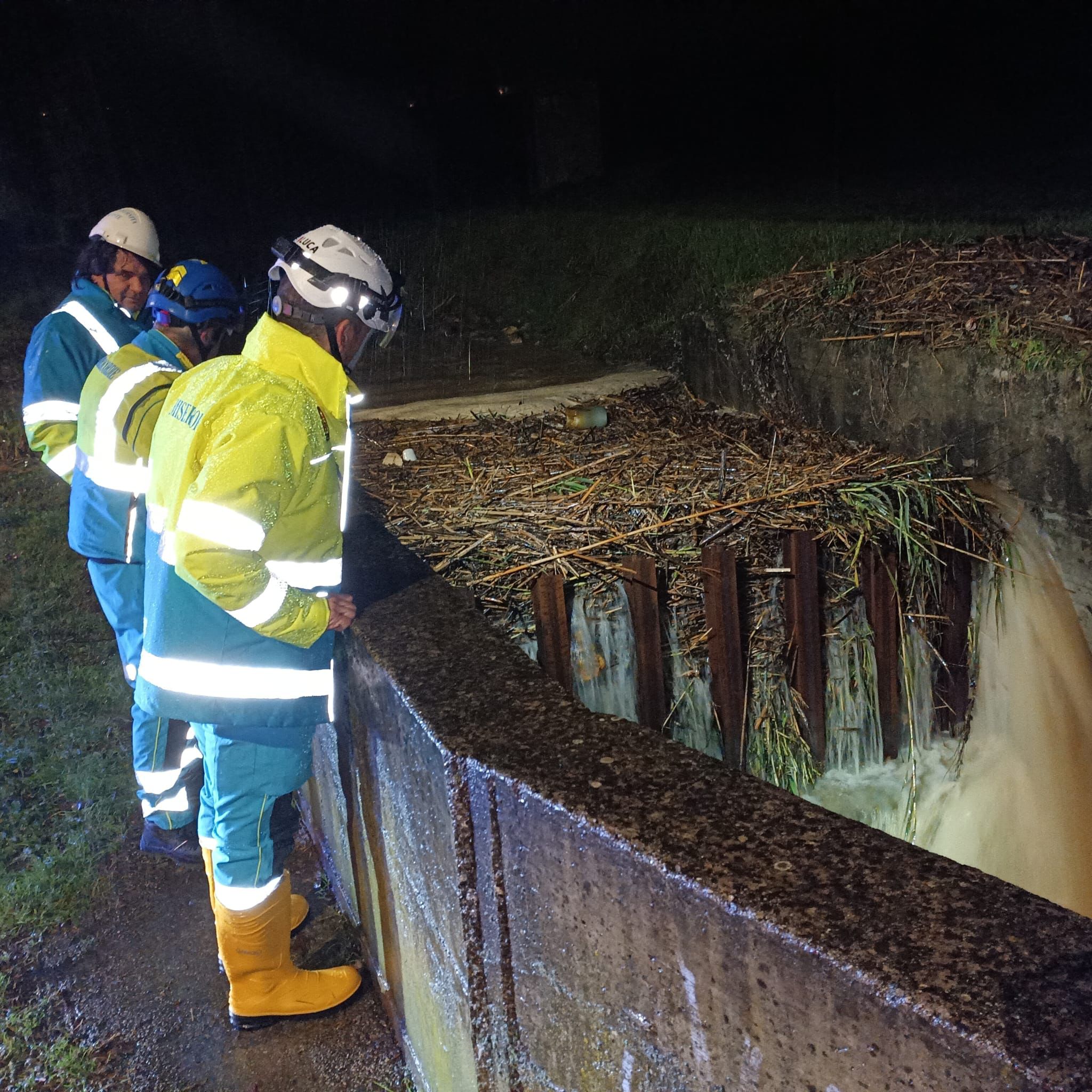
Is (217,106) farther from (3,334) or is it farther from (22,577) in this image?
(22,577)

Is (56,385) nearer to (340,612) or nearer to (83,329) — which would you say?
(83,329)

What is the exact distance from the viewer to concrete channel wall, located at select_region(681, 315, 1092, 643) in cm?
458

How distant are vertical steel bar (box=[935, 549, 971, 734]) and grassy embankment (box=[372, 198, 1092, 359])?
250 cm

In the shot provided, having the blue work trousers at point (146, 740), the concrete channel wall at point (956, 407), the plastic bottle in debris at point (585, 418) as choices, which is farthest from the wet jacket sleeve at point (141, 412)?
the concrete channel wall at point (956, 407)

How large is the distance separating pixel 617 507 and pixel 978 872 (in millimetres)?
3257

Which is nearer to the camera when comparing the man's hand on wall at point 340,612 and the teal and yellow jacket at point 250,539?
the teal and yellow jacket at point 250,539

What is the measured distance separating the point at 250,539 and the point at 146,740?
186cm

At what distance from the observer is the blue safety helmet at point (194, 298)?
4.18 meters

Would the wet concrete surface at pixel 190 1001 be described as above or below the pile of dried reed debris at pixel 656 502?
below

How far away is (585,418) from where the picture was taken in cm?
633

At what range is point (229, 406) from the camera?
2744mm

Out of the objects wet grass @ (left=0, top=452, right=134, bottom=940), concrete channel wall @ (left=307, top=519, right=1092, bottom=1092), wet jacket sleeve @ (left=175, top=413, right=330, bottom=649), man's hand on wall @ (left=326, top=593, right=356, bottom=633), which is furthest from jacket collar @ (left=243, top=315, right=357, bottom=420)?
wet grass @ (left=0, top=452, right=134, bottom=940)

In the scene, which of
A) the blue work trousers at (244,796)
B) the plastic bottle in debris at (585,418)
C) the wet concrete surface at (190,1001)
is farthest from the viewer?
the plastic bottle in debris at (585,418)

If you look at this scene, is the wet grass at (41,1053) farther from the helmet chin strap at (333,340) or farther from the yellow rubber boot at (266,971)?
the helmet chin strap at (333,340)
